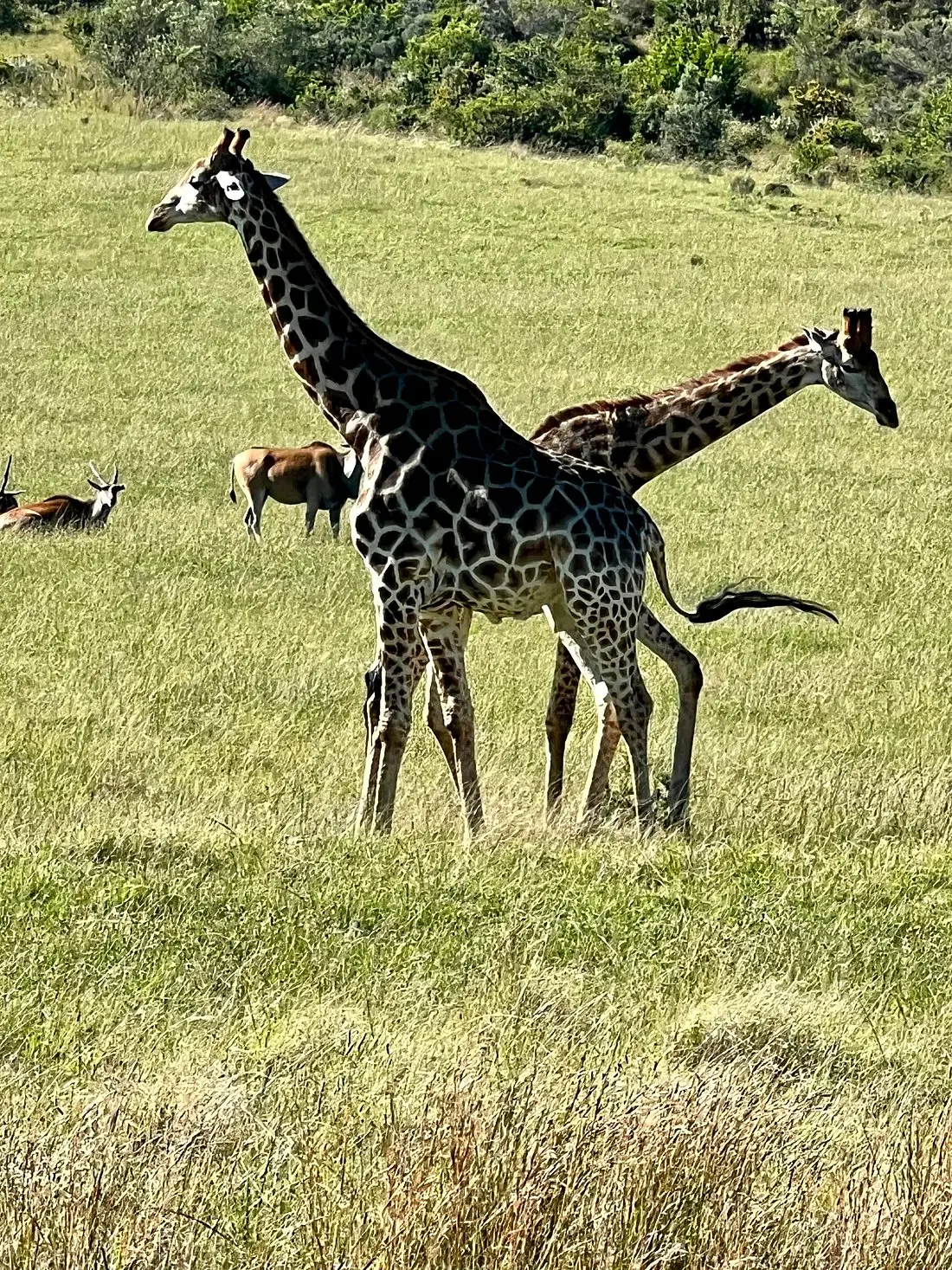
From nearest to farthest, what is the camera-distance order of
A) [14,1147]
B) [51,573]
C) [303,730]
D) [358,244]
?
[14,1147], [303,730], [51,573], [358,244]

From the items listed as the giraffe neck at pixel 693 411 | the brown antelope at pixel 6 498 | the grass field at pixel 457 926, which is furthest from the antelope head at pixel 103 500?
the giraffe neck at pixel 693 411

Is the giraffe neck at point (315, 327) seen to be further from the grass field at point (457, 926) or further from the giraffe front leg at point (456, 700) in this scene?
the grass field at point (457, 926)

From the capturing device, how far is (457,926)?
646cm

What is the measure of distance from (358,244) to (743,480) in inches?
589

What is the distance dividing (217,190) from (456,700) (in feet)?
9.02

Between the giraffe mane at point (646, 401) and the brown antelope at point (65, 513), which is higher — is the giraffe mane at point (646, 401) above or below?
above

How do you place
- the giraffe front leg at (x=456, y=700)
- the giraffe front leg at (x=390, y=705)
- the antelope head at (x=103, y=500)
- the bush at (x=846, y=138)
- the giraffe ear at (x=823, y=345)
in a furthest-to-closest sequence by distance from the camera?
the bush at (x=846, y=138) → the antelope head at (x=103, y=500) → the giraffe ear at (x=823, y=345) → the giraffe front leg at (x=456, y=700) → the giraffe front leg at (x=390, y=705)

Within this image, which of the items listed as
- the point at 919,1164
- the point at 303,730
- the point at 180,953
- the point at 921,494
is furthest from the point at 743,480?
the point at 919,1164

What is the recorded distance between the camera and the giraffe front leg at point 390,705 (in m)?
8.12

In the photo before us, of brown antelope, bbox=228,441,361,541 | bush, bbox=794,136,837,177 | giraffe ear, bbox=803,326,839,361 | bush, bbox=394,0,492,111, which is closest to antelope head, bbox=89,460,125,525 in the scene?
brown antelope, bbox=228,441,361,541

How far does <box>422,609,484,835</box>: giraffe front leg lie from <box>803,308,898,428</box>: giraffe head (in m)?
2.65

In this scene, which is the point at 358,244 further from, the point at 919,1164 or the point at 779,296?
the point at 919,1164

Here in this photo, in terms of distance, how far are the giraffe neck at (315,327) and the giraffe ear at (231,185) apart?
73mm

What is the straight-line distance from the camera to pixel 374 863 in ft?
23.7
